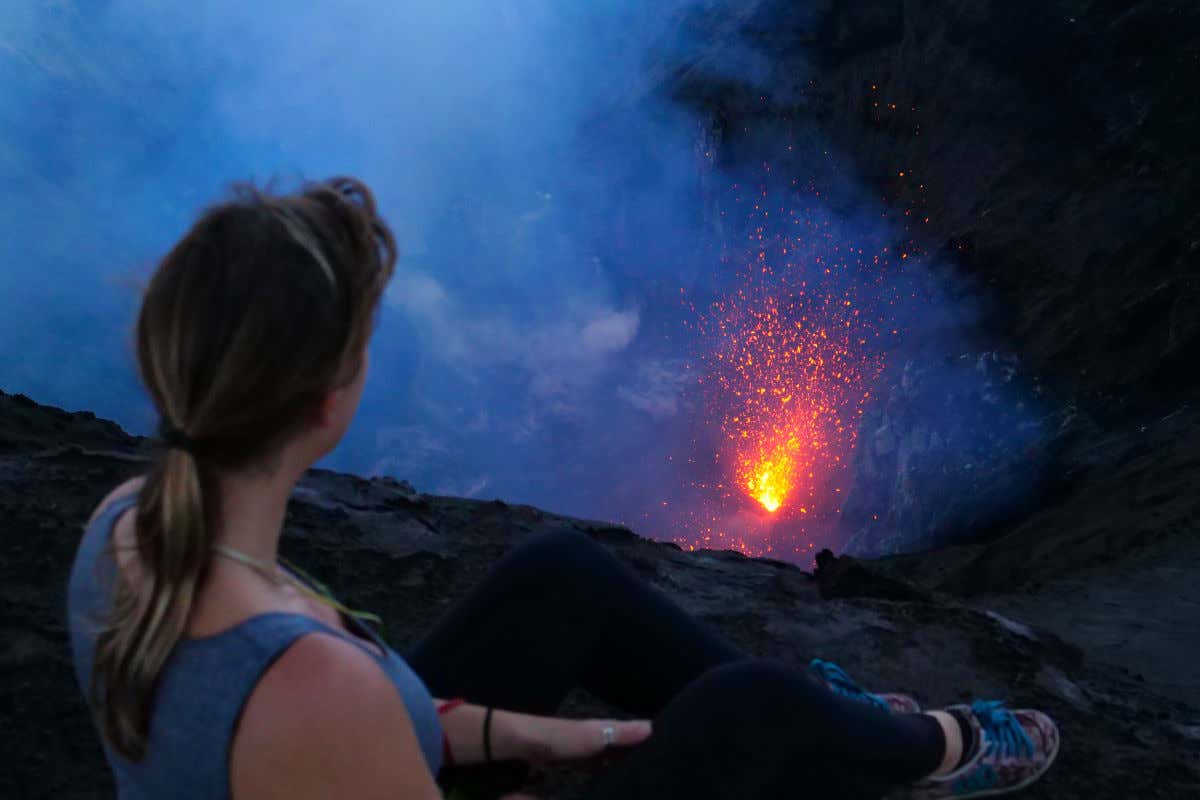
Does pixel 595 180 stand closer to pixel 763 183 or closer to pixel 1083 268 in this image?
pixel 763 183

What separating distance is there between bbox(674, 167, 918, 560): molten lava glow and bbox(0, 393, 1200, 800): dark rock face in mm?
12002

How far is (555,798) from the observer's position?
90.0 inches

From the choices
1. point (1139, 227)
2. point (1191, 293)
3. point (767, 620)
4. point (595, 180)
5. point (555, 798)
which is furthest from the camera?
point (595, 180)

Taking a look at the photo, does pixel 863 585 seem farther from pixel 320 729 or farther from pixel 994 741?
pixel 320 729

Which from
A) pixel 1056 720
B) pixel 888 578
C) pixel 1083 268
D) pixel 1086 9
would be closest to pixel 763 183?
pixel 1086 9

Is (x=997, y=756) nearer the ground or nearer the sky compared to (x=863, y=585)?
nearer the ground

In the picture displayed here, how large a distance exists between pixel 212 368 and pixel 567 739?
101 cm

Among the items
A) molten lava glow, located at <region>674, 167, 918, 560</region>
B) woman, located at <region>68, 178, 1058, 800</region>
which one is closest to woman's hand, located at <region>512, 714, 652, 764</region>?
woman, located at <region>68, 178, 1058, 800</region>

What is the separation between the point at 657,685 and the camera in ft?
6.04

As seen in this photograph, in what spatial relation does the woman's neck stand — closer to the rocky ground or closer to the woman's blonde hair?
the woman's blonde hair

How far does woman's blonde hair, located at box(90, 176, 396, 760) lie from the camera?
904 mm

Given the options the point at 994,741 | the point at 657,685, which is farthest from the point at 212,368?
the point at 994,741

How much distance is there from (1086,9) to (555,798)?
13062mm

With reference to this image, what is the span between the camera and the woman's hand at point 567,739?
5.02 ft
